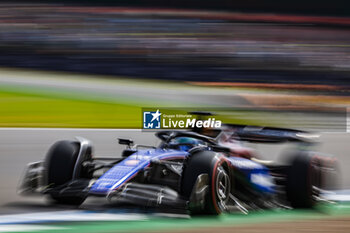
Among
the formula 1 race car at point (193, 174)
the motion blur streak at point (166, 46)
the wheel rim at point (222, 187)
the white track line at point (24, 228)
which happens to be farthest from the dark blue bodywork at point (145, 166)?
the motion blur streak at point (166, 46)

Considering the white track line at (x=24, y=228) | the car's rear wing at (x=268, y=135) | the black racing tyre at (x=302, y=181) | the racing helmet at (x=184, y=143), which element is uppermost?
the car's rear wing at (x=268, y=135)

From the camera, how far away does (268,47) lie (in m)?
15.1

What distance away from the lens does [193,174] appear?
486 centimetres

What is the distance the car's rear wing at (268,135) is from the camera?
6344mm

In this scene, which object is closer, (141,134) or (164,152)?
(164,152)

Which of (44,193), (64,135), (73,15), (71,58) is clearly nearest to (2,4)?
(73,15)

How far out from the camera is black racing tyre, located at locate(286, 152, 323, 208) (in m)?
5.86

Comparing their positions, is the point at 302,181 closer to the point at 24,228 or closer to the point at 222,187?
the point at 222,187

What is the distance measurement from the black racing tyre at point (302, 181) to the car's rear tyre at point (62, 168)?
2.15 metres

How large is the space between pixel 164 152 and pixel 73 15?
10.3 metres

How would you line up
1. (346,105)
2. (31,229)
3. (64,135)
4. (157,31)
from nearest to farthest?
→ 1. (31,229)
2. (64,135)
3. (346,105)
4. (157,31)

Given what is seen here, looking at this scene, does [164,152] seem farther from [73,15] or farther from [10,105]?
[73,15]

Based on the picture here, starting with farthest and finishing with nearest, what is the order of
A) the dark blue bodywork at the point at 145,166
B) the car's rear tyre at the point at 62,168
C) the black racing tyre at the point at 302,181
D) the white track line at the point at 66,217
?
the black racing tyre at the point at 302,181 < the car's rear tyre at the point at 62,168 < the dark blue bodywork at the point at 145,166 < the white track line at the point at 66,217

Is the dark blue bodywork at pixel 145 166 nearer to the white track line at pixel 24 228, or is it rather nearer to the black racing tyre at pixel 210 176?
the black racing tyre at pixel 210 176
